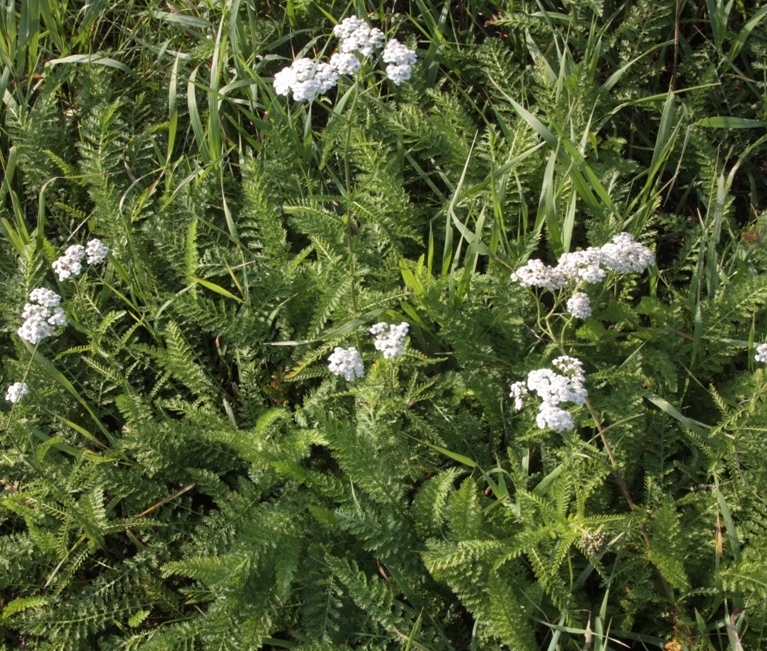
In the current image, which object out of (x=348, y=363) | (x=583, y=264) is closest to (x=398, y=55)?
(x=583, y=264)

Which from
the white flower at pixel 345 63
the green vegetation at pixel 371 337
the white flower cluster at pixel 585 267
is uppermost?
the white flower at pixel 345 63

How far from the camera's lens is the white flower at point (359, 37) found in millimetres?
2633

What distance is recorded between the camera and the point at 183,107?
3799mm

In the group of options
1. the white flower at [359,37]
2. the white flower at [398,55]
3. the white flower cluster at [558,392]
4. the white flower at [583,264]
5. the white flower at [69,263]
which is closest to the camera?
the white flower cluster at [558,392]

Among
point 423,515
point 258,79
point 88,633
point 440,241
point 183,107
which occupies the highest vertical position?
point 258,79

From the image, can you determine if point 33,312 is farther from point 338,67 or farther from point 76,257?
point 338,67

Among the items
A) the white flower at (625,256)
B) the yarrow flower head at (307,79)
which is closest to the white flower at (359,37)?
the yarrow flower head at (307,79)

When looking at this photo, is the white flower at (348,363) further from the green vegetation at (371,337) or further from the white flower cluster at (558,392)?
the white flower cluster at (558,392)

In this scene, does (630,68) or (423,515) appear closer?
(423,515)

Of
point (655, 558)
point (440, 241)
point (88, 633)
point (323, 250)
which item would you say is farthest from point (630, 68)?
point (88, 633)

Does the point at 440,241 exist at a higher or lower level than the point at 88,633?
higher

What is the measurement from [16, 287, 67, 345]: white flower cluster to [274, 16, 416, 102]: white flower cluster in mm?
1063

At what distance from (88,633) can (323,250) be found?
156 cm

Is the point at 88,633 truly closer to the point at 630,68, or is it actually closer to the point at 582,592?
the point at 582,592
